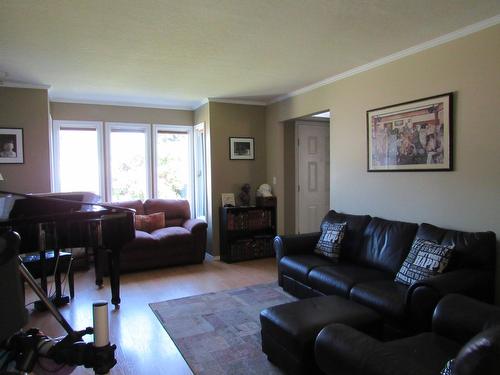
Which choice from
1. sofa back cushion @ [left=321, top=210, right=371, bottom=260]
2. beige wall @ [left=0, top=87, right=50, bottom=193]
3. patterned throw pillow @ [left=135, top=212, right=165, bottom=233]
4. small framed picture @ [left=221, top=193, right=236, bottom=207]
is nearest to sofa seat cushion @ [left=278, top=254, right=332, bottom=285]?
sofa back cushion @ [left=321, top=210, right=371, bottom=260]

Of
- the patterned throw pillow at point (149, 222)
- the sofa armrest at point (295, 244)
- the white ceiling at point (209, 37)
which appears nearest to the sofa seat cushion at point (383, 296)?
the sofa armrest at point (295, 244)

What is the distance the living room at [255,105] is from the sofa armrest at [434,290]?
0.53 metres

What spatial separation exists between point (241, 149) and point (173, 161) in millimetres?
1231

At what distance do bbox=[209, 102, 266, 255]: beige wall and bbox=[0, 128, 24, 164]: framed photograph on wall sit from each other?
2.46 metres

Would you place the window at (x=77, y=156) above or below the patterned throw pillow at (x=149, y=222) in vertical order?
above

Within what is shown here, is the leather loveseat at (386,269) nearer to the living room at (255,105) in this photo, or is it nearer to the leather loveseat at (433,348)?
the living room at (255,105)

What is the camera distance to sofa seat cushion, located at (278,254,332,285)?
11.2 ft

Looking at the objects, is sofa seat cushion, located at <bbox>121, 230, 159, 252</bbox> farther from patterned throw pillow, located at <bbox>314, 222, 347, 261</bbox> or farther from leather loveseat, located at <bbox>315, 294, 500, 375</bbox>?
leather loveseat, located at <bbox>315, 294, 500, 375</bbox>

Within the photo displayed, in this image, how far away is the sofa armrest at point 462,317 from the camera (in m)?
1.78

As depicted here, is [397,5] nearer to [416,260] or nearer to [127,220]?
[416,260]

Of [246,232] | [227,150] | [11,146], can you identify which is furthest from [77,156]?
[246,232]

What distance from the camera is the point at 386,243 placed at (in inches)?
129

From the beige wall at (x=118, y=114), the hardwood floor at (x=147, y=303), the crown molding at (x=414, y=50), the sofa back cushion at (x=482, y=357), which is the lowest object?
the hardwood floor at (x=147, y=303)

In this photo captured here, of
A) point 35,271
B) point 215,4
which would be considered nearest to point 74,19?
point 215,4
